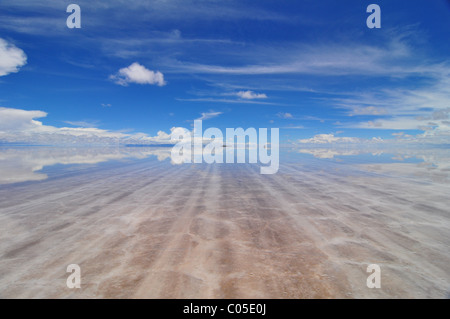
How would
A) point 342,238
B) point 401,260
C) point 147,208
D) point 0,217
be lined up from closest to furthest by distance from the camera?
1. point 401,260
2. point 342,238
3. point 0,217
4. point 147,208

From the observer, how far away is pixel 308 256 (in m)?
5.84

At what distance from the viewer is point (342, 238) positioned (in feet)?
22.9

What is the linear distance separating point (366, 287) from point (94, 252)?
270 inches

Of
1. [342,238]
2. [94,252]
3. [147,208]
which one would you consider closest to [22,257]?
[94,252]

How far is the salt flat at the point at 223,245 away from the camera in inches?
181

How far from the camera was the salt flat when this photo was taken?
459 cm

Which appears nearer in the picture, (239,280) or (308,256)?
(239,280)

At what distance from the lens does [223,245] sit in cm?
652
